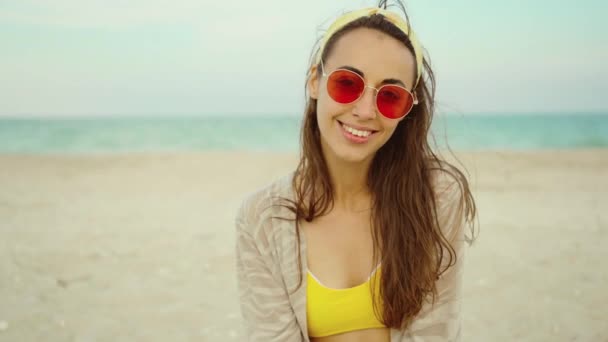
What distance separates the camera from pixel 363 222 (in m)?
2.80

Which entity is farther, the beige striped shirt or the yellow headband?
the beige striped shirt

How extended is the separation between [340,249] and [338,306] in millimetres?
315

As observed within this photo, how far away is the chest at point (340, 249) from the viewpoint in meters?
2.62

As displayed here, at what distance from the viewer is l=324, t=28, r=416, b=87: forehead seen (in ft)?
7.71

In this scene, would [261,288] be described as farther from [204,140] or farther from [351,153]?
[204,140]

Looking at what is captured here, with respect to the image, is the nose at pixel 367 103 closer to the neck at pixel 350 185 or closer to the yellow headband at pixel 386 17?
the yellow headband at pixel 386 17

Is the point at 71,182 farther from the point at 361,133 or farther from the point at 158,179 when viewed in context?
the point at 361,133

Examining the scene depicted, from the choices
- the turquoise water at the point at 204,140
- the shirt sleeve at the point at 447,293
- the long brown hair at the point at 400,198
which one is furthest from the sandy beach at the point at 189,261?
the turquoise water at the point at 204,140

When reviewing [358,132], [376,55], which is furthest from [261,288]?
[376,55]

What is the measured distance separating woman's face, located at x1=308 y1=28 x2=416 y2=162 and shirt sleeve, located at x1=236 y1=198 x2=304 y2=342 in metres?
0.60

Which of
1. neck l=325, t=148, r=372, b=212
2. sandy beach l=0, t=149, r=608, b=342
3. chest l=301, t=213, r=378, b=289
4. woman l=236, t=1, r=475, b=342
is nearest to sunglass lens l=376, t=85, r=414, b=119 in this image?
woman l=236, t=1, r=475, b=342

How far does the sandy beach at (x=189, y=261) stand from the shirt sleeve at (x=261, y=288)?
195 centimetres

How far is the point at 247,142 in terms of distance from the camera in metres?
38.4

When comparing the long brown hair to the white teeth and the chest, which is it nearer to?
the chest
